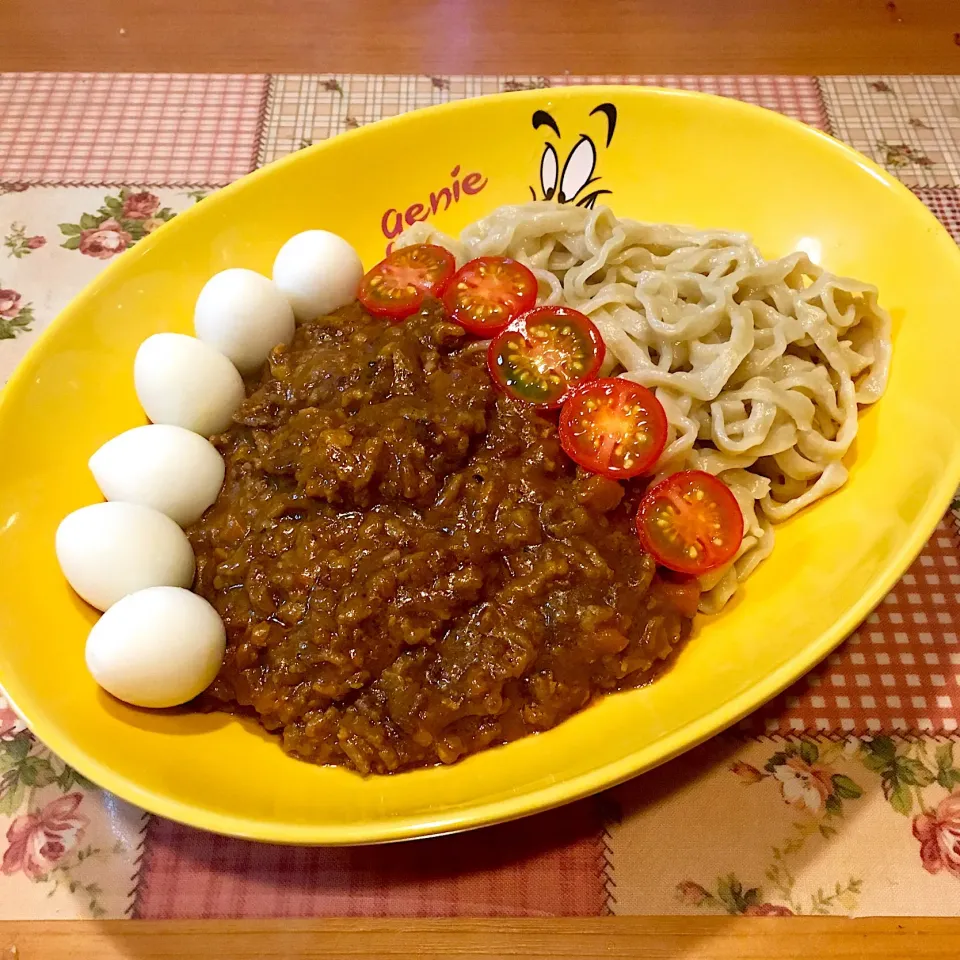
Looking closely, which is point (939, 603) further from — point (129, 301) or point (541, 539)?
point (129, 301)

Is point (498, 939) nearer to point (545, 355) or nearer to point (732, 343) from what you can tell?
point (545, 355)

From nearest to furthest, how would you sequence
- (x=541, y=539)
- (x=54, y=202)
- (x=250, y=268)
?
(x=541, y=539) < (x=250, y=268) < (x=54, y=202)

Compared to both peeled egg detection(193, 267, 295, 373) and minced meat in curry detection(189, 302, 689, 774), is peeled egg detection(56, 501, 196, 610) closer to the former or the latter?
minced meat in curry detection(189, 302, 689, 774)

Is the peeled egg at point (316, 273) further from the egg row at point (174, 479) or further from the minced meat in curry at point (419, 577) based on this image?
the minced meat in curry at point (419, 577)

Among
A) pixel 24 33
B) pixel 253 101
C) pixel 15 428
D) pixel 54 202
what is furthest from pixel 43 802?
pixel 24 33

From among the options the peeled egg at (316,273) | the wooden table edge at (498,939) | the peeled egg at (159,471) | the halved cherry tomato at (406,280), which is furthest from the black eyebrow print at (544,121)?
the wooden table edge at (498,939)
